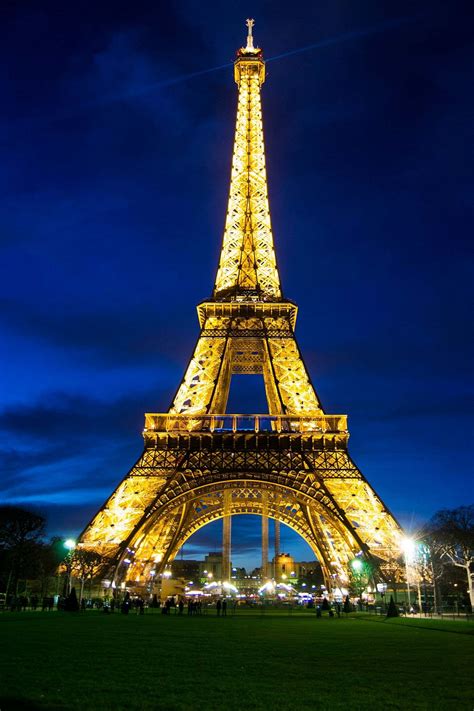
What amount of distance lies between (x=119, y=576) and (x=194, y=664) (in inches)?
1484

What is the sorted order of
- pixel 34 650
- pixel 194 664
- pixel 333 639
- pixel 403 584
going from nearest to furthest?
pixel 194 664
pixel 34 650
pixel 333 639
pixel 403 584

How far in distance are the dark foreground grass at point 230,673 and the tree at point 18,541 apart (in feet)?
117

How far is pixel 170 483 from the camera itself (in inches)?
1716

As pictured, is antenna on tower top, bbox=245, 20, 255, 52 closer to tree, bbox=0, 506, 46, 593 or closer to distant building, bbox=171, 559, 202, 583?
tree, bbox=0, 506, 46, 593

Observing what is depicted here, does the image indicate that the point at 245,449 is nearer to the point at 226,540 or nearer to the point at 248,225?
the point at 248,225


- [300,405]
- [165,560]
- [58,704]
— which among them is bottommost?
[58,704]

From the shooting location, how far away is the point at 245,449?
4684cm

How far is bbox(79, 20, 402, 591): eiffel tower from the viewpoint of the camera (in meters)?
43.2

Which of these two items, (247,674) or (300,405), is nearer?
(247,674)

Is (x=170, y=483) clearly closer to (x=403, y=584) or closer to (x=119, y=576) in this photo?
(x=119, y=576)

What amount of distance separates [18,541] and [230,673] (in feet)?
158

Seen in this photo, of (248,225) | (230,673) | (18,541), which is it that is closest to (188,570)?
(18,541)

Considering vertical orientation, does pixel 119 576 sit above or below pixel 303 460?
below

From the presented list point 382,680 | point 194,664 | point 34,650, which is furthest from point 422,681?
point 34,650
